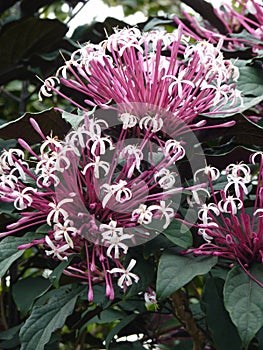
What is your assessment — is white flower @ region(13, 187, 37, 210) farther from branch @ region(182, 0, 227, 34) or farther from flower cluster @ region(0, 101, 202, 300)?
branch @ region(182, 0, 227, 34)

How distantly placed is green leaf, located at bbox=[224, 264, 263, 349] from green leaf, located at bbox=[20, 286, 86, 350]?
0.25 meters

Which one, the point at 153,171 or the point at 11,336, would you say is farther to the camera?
the point at 11,336

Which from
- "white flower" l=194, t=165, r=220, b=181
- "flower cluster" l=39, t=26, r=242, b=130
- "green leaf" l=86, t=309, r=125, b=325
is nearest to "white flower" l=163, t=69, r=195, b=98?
"flower cluster" l=39, t=26, r=242, b=130

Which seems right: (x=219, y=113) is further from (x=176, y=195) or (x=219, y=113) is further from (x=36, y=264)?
(x=36, y=264)

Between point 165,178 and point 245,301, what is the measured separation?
0.55 feet

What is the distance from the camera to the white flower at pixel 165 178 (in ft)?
2.32

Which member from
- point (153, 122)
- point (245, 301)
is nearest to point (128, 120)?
point (153, 122)

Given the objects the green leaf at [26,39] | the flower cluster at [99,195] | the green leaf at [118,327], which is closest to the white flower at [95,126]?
the flower cluster at [99,195]

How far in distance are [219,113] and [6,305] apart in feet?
2.47

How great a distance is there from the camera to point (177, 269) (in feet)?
2.26

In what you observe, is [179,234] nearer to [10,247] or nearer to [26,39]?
[10,247]

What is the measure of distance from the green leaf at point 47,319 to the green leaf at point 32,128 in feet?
0.77

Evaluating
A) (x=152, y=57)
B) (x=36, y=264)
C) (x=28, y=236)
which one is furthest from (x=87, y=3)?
(x=28, y=236)

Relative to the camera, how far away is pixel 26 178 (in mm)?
778
